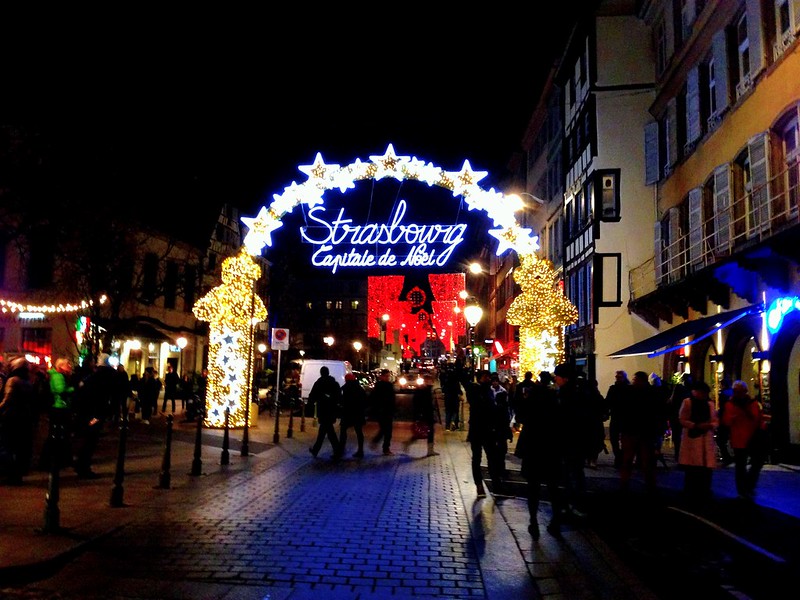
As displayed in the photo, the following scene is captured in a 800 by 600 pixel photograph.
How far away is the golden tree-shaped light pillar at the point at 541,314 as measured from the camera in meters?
17.3

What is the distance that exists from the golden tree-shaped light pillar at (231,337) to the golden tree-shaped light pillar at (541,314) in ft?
Answer: 22.0

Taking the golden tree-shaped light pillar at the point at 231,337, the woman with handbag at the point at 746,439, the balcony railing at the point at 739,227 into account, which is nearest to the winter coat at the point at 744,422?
the woman with handbag at the point at 746,439

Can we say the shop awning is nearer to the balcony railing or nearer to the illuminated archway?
the balcony railing

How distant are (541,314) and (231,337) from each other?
7.80m

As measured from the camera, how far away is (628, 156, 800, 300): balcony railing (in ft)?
43.2

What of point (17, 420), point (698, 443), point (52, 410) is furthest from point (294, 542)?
point (698, 443)

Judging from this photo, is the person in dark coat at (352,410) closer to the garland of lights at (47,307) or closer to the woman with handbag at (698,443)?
the woman with handbag at (698,443)

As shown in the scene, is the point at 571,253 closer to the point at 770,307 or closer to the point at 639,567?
the point at 770,307

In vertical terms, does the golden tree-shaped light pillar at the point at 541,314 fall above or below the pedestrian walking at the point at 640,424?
above

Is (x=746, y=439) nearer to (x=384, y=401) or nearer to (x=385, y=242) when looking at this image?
(x=384, y=401)

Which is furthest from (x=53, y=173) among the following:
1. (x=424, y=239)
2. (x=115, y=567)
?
(x=115, y=567)

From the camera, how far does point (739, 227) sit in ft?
52.0

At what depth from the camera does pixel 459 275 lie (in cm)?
4244

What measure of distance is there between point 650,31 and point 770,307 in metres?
15.3
